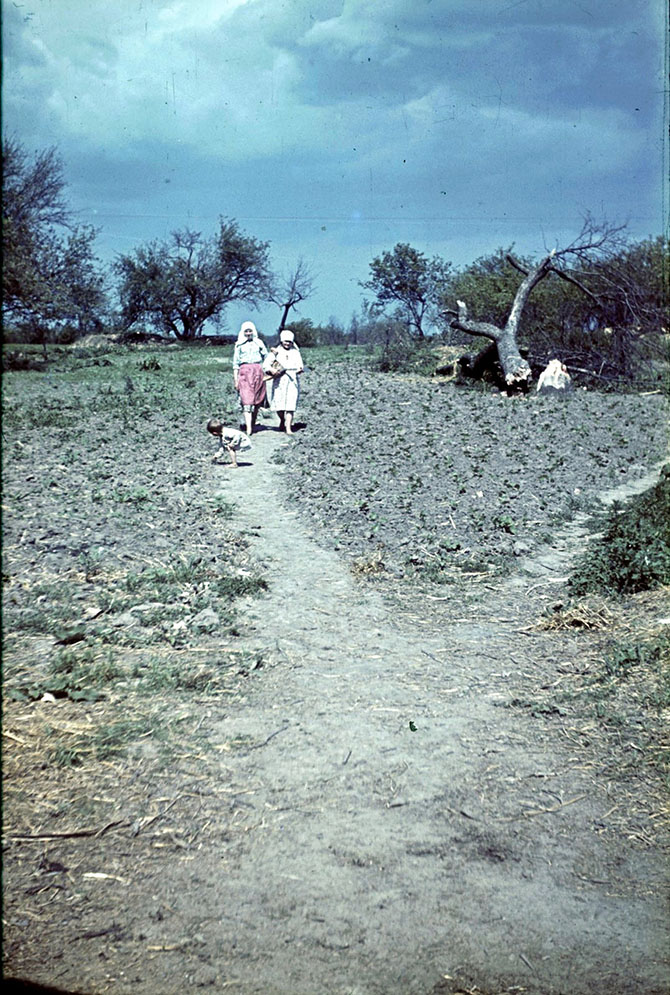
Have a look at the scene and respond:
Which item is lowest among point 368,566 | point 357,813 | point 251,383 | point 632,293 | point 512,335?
point 357,813

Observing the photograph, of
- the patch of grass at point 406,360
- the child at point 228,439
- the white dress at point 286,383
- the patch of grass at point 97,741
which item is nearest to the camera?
the patch of grass at point 97,741

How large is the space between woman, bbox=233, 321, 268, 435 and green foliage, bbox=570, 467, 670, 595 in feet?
20.9

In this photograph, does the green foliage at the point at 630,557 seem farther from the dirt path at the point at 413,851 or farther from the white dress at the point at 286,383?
the white dress at the point at 286,383

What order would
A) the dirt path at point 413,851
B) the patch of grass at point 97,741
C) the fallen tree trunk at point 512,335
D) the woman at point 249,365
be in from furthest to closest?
the fallen tree trunk at point 512,335 → the woman at point 249,365 → the patch of grass at point 97,741 → the dirt path at point 413,851

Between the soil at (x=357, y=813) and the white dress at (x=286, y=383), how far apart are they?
623 centimetres

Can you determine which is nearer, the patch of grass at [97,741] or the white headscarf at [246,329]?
the patch of grass at [97,741]

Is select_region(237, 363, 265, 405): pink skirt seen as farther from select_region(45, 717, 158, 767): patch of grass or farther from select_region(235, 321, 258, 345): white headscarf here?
select_region(45, 717, 158, 767): patch of grass

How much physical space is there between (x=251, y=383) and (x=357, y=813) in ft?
32.2

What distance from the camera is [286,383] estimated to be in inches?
533

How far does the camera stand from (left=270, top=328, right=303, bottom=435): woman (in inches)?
525

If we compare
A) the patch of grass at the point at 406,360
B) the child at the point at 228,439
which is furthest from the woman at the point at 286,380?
the patch of grass at the point at 406,360

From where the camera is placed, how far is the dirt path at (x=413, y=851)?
2789 millimetres

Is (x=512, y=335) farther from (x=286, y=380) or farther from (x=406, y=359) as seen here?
(x=286, y=380)

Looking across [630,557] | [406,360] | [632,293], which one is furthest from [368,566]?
[406,360]
